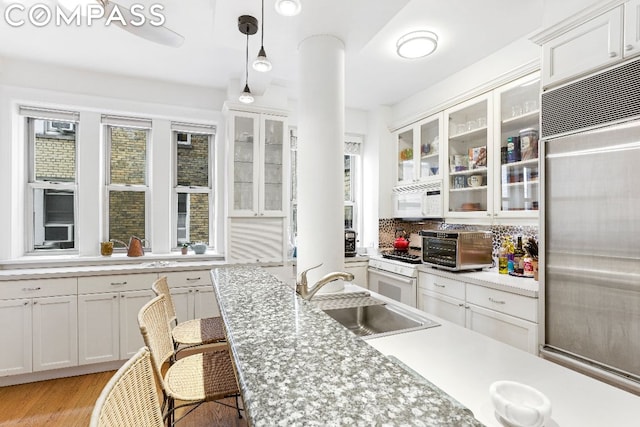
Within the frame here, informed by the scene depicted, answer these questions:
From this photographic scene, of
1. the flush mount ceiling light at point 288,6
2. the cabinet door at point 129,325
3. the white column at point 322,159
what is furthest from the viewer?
the cabinet door at point 129,325

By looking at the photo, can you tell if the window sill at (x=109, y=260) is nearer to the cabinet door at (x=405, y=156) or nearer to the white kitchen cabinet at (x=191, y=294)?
the white kitchen cabinet at (x=191, y=294)

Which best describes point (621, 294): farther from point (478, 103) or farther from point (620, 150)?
point (478, 103)

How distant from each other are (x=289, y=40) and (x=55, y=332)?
3001 millimetres

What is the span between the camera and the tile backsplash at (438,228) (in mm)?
2949

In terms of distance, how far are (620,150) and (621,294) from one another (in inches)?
28.8

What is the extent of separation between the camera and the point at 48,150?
3.35 m

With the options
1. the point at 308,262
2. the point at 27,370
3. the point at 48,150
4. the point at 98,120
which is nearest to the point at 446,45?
the point at 308,262

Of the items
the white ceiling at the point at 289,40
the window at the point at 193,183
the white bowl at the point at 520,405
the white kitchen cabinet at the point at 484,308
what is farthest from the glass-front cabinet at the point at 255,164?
the white bowl at the point at 520,405

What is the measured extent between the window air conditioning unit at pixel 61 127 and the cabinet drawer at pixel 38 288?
1.59 meters

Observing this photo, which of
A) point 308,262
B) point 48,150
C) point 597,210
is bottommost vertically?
point 308,262

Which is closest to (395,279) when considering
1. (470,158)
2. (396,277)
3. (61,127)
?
(396,277)

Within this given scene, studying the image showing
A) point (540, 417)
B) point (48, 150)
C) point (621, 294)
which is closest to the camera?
point (540, 417)

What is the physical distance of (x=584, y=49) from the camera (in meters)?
1.86

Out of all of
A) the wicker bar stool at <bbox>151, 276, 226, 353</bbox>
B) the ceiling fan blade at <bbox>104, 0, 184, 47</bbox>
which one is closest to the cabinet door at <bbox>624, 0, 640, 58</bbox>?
the ceiling fan blade at <bbox>104, 0, 184, 47</bbox>
